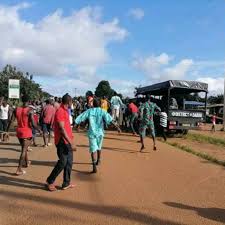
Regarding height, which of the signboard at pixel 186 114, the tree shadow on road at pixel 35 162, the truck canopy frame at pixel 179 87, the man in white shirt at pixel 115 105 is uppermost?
the truck canopy frame at pixel 179 87

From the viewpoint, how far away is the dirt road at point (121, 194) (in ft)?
21.6

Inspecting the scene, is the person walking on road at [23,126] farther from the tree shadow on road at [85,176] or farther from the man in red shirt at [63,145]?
the man in red shirt at [63,145]

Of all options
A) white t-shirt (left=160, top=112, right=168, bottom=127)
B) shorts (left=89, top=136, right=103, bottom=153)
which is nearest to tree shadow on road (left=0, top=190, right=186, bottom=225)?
shorts (left=89, top=136, right=103, bottom=153)

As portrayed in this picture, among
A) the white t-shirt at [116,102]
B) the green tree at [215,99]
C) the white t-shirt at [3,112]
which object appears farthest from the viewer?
the green tree at [215,99]

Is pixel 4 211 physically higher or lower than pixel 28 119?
lower

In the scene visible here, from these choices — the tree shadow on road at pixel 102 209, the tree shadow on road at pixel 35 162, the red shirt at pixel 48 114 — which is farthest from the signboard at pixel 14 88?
the tree shadow on road at pixel 102 209

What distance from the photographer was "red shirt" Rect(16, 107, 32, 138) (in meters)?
9.72

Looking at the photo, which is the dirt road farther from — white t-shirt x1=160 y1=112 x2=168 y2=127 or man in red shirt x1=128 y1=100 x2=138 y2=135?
man in red shirt x1=128 y1=100 x2=138 y2=135

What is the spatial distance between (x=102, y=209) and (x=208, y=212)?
161cm

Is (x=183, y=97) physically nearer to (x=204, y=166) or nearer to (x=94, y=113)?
(x=204, y=166)

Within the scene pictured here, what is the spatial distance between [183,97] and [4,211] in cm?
1593

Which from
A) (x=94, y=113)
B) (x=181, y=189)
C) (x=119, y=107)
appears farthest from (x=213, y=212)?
(x=119, y=107)

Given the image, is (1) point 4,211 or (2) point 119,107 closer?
(1) point 4,211

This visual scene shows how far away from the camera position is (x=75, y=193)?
805 cm
